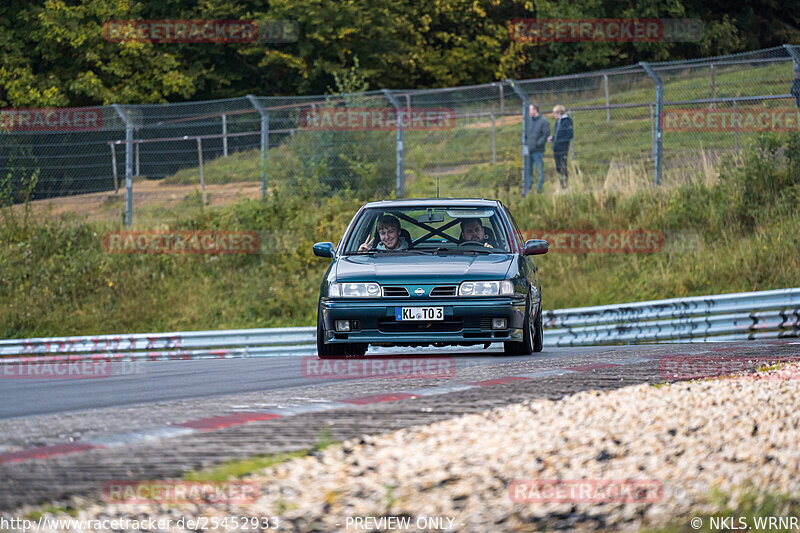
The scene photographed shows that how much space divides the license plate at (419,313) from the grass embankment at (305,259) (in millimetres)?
8754

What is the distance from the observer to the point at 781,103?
21859mm

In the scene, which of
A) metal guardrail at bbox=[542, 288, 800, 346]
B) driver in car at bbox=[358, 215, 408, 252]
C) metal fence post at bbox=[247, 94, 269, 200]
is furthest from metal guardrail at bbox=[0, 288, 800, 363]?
metal fence post at bbox=[247, 94, 269, 200]

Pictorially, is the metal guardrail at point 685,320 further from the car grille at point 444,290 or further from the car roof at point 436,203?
the car grille at point 444,290

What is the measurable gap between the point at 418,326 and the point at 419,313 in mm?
113

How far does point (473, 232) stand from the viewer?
37.9 ft

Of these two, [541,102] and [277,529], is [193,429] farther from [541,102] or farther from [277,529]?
[541,102]

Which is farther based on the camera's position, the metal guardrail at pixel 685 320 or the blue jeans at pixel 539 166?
the blue jeans at pixel 539 166

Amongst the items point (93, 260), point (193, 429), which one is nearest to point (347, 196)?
point (93, 260)

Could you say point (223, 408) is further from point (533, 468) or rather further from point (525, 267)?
point (525, 267)

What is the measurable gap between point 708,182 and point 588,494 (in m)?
17.7

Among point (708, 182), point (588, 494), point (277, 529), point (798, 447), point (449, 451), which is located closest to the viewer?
point (277, 529)

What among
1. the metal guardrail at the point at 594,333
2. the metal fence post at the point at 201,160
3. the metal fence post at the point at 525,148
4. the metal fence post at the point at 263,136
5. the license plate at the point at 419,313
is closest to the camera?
the license plate at the point at 419,313

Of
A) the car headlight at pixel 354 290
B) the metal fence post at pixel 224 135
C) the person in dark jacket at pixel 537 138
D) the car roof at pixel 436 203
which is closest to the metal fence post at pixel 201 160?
the metal fence post at pixel 224 135

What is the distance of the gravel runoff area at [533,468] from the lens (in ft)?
12.6
